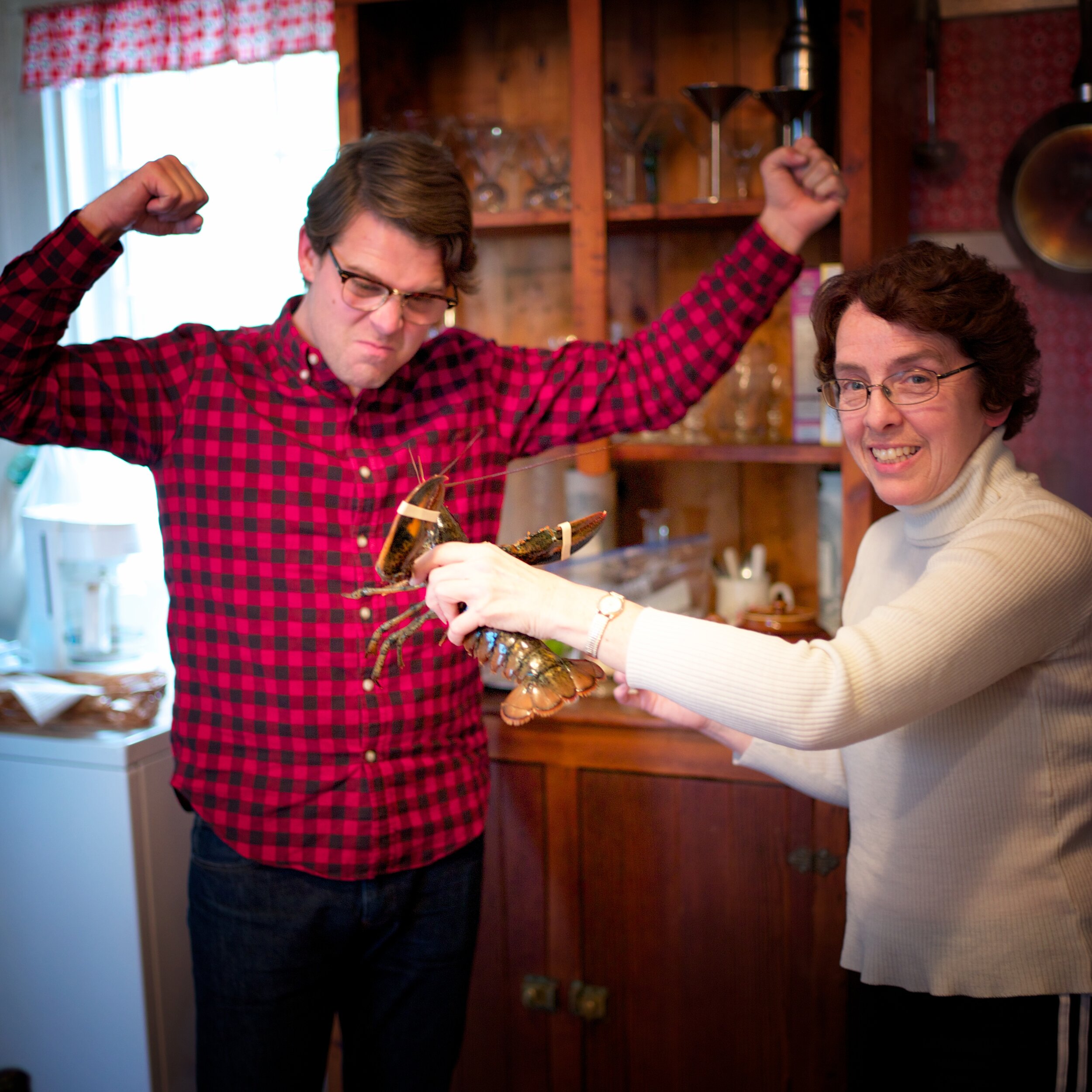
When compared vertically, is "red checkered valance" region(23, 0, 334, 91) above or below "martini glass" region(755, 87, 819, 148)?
above

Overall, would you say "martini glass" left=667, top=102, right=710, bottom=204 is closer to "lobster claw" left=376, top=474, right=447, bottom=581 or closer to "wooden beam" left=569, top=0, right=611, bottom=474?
"wooden beam" left=569, top=0, right=611, bottom=474

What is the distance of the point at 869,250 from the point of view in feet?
6.19

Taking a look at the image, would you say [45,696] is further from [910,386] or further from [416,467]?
[910,386]

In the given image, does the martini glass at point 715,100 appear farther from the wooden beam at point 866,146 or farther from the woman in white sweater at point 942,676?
the woman in white sweater at point 942,676

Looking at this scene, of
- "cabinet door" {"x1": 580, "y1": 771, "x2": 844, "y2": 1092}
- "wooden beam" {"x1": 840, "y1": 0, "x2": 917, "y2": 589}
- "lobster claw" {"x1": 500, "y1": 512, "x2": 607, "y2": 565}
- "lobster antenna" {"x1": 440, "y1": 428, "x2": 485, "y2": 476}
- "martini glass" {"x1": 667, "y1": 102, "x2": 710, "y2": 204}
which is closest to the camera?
"lobster claw" {"x1": 500, "y1": 512, "x2": 607, "y2": 565}

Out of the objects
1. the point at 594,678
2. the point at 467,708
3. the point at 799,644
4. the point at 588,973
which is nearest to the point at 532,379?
the point at 467,708

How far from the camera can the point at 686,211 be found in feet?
6.61

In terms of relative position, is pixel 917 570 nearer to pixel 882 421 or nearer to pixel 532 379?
pixel 882 421

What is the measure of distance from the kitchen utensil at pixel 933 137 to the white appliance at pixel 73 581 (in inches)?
77.6

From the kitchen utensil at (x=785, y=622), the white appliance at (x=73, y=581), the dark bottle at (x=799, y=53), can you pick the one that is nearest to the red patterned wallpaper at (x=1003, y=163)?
the dark bottle at (x=799, y=53)

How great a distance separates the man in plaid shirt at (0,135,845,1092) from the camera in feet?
4.66

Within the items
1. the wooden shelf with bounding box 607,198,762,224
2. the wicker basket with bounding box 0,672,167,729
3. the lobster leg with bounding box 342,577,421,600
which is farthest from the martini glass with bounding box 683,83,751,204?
the wicker basket with bounding box 0,672,167,729

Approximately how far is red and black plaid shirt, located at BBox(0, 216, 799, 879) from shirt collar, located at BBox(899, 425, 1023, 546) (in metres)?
0.67

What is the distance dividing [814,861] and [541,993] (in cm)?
63
